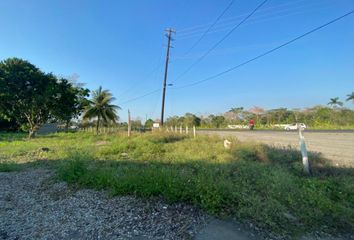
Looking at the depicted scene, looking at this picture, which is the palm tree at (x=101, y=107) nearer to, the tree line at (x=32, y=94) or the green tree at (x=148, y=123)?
the tree line at (x=32, y=94)

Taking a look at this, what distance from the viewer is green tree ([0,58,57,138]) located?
1889 cm

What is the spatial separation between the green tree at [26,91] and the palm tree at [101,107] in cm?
615

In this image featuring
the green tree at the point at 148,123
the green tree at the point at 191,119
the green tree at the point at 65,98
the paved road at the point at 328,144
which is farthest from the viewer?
the green tree at the point at 148,123

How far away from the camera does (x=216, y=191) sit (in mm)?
3420

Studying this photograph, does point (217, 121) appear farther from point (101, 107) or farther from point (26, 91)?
point (26, 91)

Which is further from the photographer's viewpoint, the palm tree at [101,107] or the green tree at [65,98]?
the palm tree at [101,107]

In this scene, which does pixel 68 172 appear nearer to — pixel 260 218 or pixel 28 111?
pixel 260 218

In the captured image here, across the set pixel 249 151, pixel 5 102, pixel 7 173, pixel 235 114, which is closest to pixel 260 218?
pixel 249 151

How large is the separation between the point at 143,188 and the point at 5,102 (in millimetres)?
23080

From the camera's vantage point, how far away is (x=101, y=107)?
29.1 meters

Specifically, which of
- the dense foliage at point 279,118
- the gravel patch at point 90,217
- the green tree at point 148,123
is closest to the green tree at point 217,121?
the dense foliage at point 279,118

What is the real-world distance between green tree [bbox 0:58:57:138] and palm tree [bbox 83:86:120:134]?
6153mm

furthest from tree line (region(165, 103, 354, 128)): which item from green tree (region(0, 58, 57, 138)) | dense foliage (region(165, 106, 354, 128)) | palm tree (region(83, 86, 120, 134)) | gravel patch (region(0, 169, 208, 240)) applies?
green tree (region(0, 58, 57, 138))

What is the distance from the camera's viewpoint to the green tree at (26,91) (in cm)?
1889
